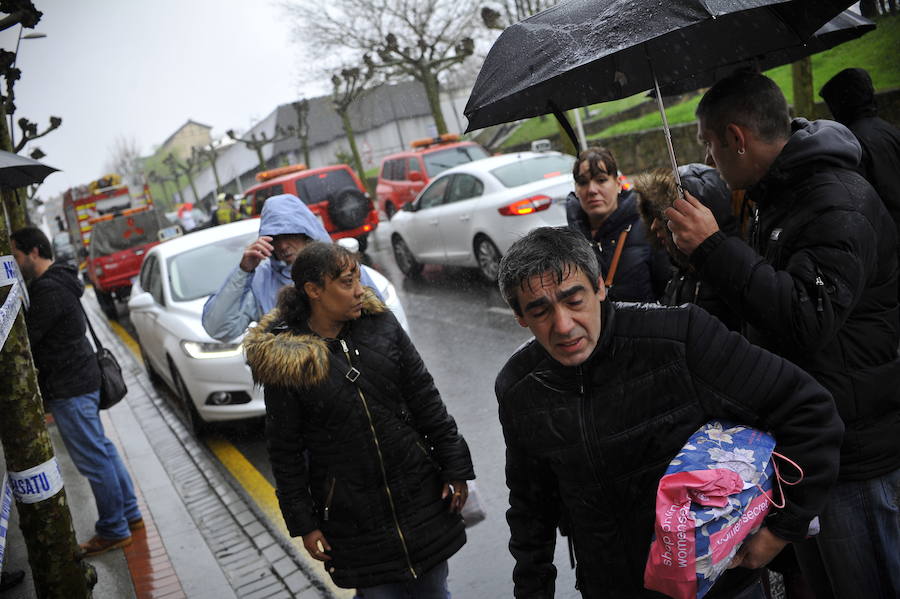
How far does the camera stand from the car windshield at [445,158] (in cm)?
1773

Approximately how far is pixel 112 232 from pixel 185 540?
1672 centimetres

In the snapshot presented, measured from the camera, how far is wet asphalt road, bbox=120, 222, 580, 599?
4.24 meters

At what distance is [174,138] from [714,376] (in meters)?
121

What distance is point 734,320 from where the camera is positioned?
8.62 ft

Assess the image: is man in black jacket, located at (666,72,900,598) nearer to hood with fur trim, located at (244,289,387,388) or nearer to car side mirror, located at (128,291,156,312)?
hood with fur trim, located at (244,289,387,388)

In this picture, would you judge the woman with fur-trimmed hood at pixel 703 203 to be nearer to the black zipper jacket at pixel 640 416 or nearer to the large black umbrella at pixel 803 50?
the large black umbrella at pixel 803 50

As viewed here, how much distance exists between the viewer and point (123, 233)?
814 inches

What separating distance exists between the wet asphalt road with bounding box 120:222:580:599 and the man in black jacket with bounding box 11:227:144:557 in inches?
52.7

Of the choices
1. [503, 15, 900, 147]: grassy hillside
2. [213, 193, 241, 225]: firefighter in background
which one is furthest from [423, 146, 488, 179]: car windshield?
[213, 193, 241, 225]: firefighter in background

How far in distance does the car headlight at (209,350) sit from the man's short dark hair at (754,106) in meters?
5.20

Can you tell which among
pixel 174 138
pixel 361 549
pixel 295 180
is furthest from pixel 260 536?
pixel 174 138

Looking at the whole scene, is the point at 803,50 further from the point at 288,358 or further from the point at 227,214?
the point at 227,214

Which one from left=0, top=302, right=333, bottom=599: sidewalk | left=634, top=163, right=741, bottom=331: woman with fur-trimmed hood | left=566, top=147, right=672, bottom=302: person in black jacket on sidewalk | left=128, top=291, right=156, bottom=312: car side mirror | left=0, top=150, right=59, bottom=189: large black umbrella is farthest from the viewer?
left=128, top=291, right=156, bottom=312: car side mirror

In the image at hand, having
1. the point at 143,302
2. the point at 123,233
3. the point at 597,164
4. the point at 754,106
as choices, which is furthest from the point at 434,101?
the point at 754,106
